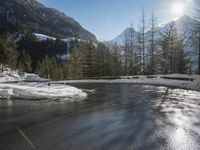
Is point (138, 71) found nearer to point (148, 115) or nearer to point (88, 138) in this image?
point (148, 115)

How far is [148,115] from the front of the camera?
10047 mm

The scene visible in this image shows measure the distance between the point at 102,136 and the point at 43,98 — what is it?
917cm

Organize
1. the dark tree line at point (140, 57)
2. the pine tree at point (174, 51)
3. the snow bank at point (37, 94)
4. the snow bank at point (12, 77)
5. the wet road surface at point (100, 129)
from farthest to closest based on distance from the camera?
the snow bank at point (12, 77), the dark tree line at point (140, 57), the pine tree at point (174, 51), the snow bank at point (37, 94), the wet road surface at point (100, 129)

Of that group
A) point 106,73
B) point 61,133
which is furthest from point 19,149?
Answer: point 106,73

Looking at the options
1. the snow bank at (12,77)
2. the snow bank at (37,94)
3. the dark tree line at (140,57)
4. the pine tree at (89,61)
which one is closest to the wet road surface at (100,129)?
the snow bank at (37,94)

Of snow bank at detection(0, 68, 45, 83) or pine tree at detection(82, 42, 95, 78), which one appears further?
pine tree at detection(82, 42, 95, 78)

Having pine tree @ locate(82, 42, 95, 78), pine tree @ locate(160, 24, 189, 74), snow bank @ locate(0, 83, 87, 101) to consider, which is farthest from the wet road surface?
pine tree @ locate(82, 42, 95, 78)

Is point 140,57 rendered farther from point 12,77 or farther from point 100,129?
point 100,129

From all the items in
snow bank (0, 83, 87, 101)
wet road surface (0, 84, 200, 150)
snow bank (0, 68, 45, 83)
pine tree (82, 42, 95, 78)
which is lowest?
wet road surface (0, 84, 200, 150)

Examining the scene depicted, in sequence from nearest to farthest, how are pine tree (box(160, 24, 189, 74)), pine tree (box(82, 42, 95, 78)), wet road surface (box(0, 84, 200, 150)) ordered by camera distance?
1. wet road surface (box(0, 84, 200, 150))
2. pine tree (box(160, 24, 189, 74))
3. pine tree (box(82, 42, 95, 78))

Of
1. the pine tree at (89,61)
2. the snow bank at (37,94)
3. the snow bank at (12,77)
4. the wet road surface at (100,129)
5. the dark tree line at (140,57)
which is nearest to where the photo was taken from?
the wet road surface at (100,129)

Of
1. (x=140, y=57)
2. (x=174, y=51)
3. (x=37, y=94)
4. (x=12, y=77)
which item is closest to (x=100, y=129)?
(x=37, y=94)

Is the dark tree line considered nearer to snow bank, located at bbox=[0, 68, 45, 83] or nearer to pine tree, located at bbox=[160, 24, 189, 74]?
pine tree, located at bbox=[160, 24, 189, 74]

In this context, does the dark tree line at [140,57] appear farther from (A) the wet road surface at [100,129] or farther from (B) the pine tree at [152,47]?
(A) the wet road surface at [100,129]
